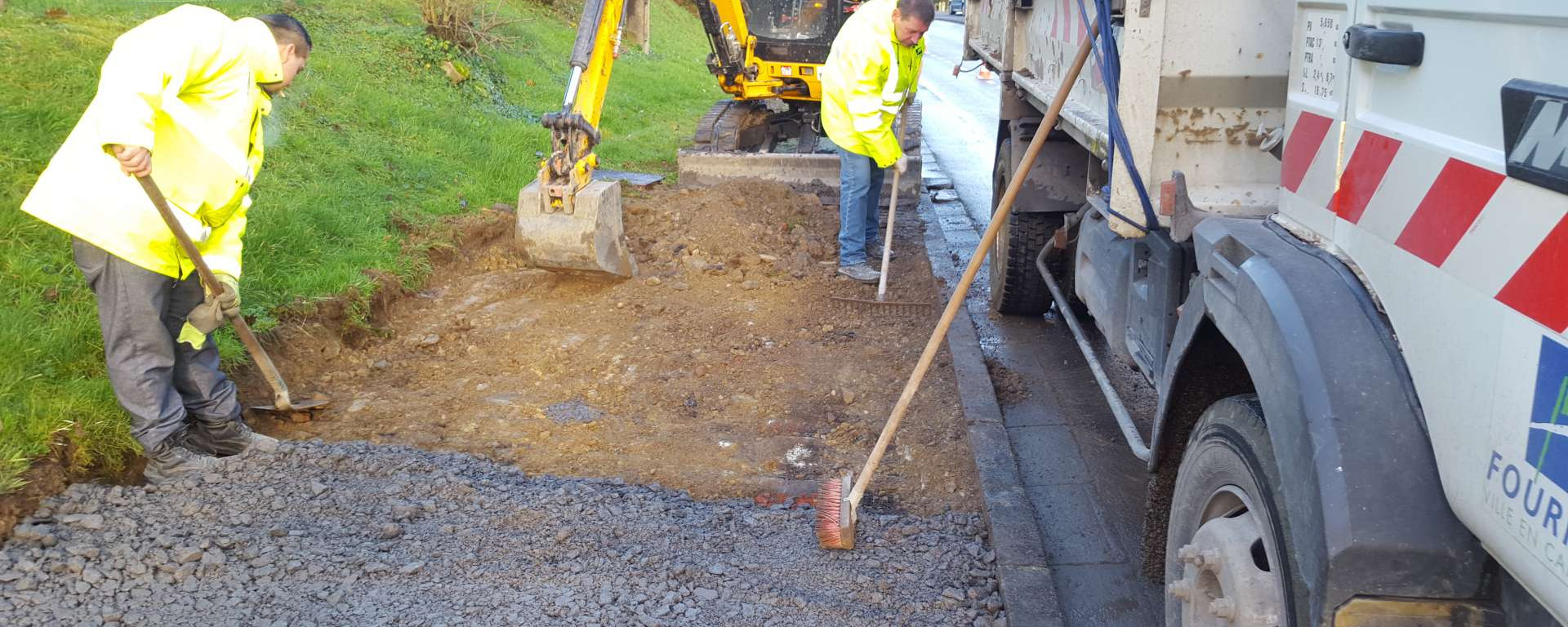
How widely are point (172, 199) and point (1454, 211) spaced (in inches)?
144

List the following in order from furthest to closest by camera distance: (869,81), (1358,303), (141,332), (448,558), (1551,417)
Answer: (869,81) → (141,332) → (448,558) → (1358,303) → (1551,417)

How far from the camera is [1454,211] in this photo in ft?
5.43

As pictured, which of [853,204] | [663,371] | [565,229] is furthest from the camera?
[853,204]

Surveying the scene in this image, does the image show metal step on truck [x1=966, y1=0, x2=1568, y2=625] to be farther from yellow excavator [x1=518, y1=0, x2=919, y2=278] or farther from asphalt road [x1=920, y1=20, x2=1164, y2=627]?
yellow excavator [x1=518, y1=0, x2=919, y2=278]

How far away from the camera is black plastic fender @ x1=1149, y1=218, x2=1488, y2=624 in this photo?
5.46 feet

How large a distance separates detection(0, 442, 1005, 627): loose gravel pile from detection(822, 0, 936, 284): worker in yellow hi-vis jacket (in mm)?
3100

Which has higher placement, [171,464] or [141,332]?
[141,332]

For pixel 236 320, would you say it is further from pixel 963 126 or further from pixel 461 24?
pixel 963 126

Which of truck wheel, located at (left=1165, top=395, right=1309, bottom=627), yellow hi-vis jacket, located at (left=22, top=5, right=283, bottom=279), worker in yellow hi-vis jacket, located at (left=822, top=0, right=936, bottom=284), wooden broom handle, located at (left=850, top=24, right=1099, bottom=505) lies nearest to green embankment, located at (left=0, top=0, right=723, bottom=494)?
yellow hi-vis jacket, located at (left=22, top=5, right=283, bottom=279)

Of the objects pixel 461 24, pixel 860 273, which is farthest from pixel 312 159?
pixel 461 24

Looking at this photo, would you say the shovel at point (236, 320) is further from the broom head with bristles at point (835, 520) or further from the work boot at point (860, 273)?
the work boot at point (860, 273)

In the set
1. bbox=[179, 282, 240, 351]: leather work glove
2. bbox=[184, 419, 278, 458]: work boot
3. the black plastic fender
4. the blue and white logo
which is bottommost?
bbox=[184, 419, 278, 458]: work boot

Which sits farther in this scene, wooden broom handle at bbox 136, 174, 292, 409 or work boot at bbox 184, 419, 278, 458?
work boot at bbox 184, 419, 278, 458

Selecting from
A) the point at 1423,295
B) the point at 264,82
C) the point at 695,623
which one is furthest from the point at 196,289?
the point at 1423,295
